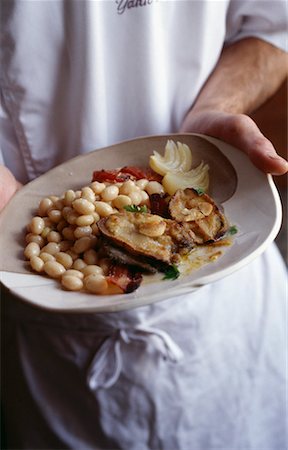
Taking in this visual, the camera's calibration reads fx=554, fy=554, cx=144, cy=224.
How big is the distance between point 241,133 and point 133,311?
13.5 inches

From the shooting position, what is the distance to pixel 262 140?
793mm

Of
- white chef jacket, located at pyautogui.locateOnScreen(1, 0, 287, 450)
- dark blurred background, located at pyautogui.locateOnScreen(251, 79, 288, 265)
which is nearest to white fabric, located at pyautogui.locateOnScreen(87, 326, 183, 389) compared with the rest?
white chef jacket, located at pyautogui.locateOnScreen(1, 0, 287, 450)

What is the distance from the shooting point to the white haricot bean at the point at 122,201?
792 mm

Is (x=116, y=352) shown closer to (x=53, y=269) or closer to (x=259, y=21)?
(x=53, y=269)

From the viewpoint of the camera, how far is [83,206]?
2.54 ft

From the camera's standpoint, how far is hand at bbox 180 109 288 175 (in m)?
0.76

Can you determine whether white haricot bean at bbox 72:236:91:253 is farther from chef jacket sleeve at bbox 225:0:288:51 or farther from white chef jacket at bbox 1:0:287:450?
chef jacket sleeve at bbox 225:0:288:51

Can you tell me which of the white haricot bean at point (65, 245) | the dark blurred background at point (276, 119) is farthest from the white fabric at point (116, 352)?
the dark blurred background at point (276, 119)

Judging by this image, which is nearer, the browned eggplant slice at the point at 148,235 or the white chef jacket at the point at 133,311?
the browned eggplant slice at the point at 148,235

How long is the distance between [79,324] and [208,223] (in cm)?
34

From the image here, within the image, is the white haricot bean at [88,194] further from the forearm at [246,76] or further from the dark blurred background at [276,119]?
the dark blurred background at [276,119]

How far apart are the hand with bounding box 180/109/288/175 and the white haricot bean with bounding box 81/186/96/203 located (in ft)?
0.75

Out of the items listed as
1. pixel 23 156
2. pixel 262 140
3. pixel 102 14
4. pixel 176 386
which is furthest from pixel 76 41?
pixel 176 386

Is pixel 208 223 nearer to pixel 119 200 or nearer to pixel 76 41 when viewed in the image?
pixel 119 200
